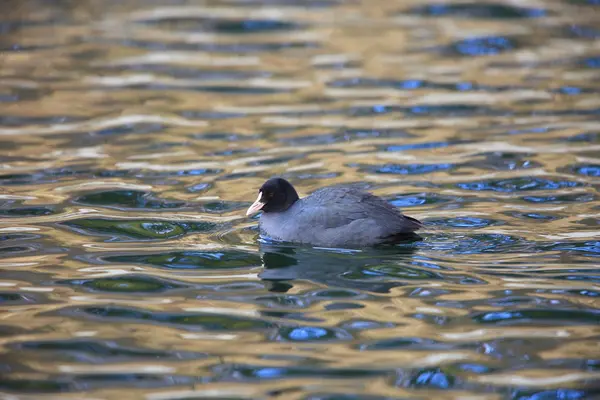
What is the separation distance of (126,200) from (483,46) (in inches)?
322

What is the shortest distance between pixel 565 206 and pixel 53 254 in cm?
461

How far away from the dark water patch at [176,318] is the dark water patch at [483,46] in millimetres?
9583

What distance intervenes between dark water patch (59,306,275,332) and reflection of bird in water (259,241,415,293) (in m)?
0.68

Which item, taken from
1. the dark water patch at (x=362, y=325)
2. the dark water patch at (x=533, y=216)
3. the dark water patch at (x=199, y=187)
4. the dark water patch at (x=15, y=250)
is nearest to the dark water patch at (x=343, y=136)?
the dark water patch at (x=199, y=187)

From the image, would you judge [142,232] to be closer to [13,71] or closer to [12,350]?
[12,350]

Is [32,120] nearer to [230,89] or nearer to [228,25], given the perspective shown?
[230,89]

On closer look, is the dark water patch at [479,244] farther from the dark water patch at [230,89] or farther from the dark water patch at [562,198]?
the dark water patch at [230,89]

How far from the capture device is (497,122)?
39.2 feet

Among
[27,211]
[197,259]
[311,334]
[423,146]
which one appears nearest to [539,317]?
[311,334]

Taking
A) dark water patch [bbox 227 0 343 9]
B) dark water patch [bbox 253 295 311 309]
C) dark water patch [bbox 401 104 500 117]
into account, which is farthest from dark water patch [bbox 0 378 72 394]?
dark water patch [bbox 227 0 343 9]

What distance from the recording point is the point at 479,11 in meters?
17.5

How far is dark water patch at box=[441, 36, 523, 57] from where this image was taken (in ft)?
50.3

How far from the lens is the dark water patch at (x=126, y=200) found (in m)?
9.23

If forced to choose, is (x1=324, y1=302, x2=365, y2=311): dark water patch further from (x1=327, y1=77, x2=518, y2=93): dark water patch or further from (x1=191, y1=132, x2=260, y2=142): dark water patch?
(x1=327, y1=77, x2=518, y2=93): dark water patch
